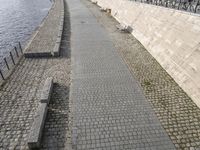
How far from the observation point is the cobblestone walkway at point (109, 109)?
7914mm

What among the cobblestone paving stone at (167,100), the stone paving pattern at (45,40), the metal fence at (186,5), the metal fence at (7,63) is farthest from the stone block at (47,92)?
the metal fence at (186,5)

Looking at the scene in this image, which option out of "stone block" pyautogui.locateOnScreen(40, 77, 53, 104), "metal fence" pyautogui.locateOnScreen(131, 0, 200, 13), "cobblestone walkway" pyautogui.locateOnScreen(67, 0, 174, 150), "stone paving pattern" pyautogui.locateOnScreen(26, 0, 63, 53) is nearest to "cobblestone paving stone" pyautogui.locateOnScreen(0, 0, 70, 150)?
"stone block" pyautogui.locateOnScreen(40, 77, 53, 104)

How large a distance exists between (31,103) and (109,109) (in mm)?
3938

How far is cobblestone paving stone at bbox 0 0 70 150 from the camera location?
816cm

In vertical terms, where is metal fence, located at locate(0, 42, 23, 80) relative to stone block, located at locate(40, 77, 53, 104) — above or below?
below

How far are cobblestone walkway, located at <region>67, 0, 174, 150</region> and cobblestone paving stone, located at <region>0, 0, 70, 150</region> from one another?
557mm

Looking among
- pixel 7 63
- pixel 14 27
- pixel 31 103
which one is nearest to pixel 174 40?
pixel 31 103

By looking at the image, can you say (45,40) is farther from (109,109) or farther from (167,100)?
(167,100)

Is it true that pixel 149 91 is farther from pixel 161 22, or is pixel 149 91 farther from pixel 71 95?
pixel 161 22

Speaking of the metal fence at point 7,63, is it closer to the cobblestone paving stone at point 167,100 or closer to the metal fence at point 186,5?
the cobblestone paving stone at point 167,100

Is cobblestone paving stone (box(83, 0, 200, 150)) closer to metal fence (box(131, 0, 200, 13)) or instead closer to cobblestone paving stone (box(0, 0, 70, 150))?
metal fence (box(131, 0, 200, 13))

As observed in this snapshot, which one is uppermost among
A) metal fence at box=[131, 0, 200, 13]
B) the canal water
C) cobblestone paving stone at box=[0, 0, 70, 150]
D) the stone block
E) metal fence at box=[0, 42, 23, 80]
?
metal fence at box=[131, 0, 200, 13]

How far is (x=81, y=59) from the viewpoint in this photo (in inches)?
611

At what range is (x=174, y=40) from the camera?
44.0 feet
